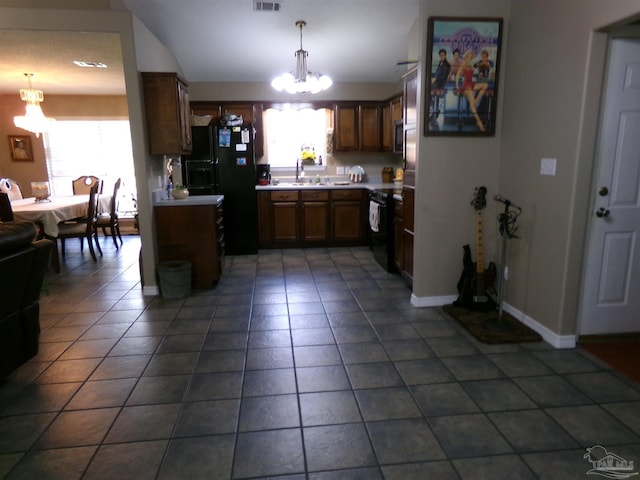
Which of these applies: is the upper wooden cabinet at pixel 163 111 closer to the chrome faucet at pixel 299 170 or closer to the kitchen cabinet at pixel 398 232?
the kitchen cabinet at pixel 398 232

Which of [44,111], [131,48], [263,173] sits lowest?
[263,173]

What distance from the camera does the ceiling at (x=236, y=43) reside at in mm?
4180

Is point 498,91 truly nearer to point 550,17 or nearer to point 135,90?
point 550,17

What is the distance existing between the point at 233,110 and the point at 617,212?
4.93 metres

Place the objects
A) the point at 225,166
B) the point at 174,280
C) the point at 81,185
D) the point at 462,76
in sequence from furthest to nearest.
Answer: the point at 81,185
the point at 225,166
the point at 174,280
the point at 462,76

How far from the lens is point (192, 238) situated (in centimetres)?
414

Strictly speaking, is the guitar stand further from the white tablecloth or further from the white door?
the white tablecloth

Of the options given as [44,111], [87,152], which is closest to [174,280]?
[87,152]

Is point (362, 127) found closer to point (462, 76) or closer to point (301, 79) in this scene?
point (301, 79)

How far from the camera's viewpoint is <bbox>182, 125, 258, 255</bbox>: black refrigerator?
5.45 metres

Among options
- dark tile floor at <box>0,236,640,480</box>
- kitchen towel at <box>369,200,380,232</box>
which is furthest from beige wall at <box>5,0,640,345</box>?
kitchen towel at <box>369,200,380,232</box>

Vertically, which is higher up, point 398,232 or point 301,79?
point 301,79

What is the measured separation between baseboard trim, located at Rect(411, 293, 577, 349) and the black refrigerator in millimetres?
2861

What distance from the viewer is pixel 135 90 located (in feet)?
12.3
